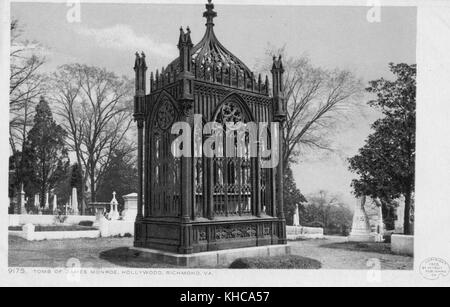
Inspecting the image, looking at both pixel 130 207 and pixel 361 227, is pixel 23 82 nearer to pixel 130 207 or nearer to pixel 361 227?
pixel 130 207

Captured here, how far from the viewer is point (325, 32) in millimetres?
10602

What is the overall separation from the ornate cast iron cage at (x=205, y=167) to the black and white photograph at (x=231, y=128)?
0.03 meters

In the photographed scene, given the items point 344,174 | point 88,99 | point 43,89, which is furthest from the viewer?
point 88,99

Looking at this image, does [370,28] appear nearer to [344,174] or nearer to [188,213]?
[188,213]

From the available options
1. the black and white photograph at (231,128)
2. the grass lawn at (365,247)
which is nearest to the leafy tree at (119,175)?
the black and white photograph at (231,128)

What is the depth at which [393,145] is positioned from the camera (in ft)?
41.1

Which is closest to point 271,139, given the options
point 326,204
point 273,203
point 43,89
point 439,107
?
point 273,203

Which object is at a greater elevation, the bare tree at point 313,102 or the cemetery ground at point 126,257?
the bare tree at point 313,102

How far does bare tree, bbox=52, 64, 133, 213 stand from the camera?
54.1 ft

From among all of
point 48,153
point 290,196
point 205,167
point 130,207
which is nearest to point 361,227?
point 290,196

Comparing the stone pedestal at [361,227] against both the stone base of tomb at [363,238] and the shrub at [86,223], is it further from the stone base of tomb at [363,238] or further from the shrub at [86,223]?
the shrub at [86,223]

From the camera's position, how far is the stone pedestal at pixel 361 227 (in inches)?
593

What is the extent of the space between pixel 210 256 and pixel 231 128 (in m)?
2.75

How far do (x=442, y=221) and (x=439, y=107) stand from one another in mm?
2211
